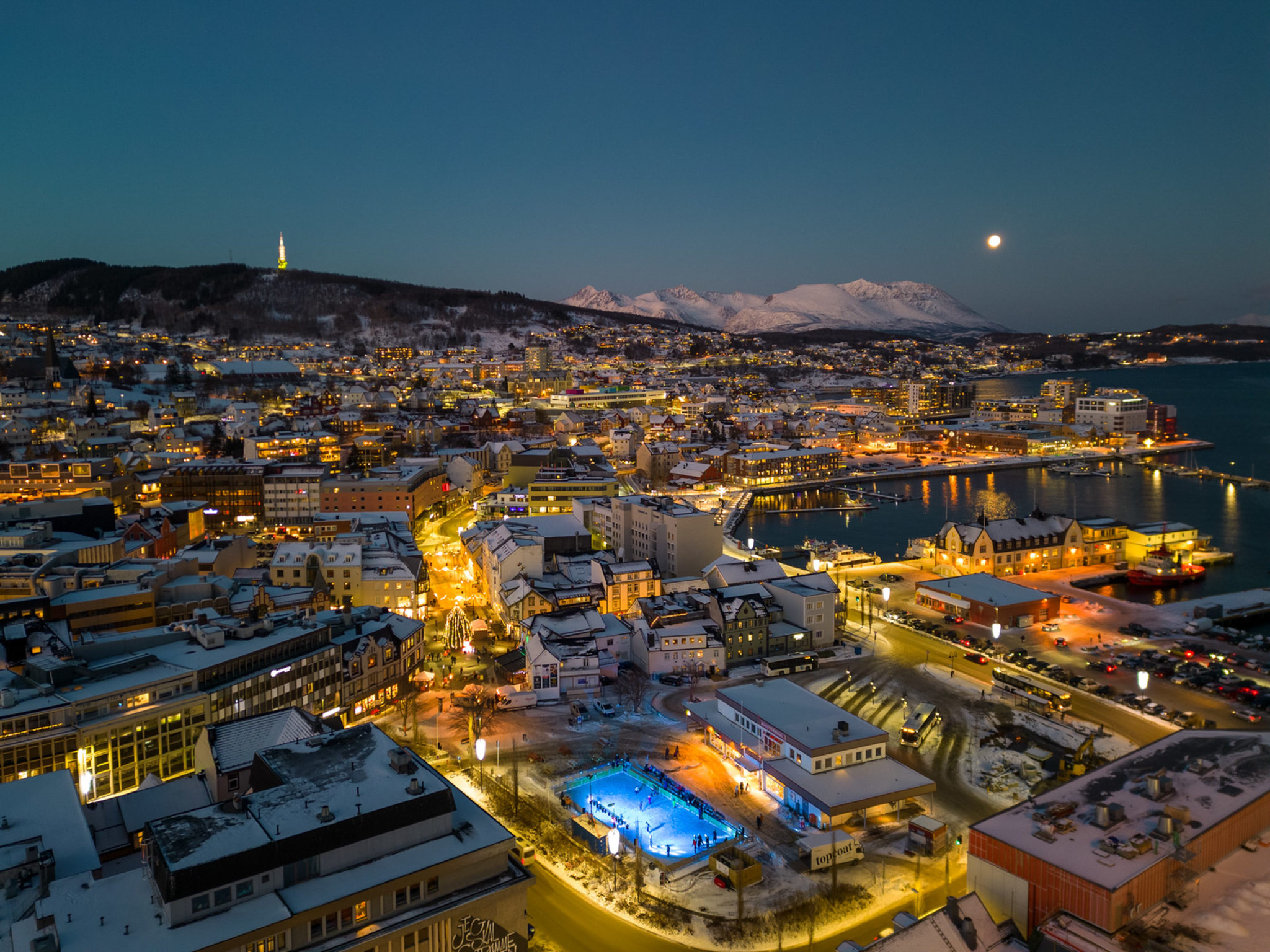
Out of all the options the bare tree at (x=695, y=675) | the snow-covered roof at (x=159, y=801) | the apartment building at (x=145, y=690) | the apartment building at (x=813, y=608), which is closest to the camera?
the snow-covered roof at (x=159, y=801)

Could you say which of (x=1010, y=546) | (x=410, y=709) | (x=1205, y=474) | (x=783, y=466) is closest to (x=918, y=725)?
(x=410, y=709)

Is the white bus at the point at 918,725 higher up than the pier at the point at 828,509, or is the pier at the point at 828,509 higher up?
the white bus at the point at 918,725

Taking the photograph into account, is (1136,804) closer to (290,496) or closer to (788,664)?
(788,664)

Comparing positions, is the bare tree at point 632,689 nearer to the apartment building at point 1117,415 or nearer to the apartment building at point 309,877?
Answer: the apartment building at point 309,877

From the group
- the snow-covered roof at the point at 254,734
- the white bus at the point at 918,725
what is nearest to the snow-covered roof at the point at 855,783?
the white bus at the point at 918,725

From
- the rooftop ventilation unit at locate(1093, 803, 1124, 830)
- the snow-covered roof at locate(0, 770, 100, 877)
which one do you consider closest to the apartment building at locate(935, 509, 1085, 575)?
the rooftop ventilation unit at locate(1093, 803, 1124, 830)

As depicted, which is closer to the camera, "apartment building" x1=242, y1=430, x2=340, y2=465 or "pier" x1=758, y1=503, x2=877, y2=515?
"pier" x1=758, y1=503, x2=877, y2=515

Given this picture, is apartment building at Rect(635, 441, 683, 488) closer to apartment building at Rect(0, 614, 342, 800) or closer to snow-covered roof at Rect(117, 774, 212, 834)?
apartment building at Rect(0, 614, 342, 800)
